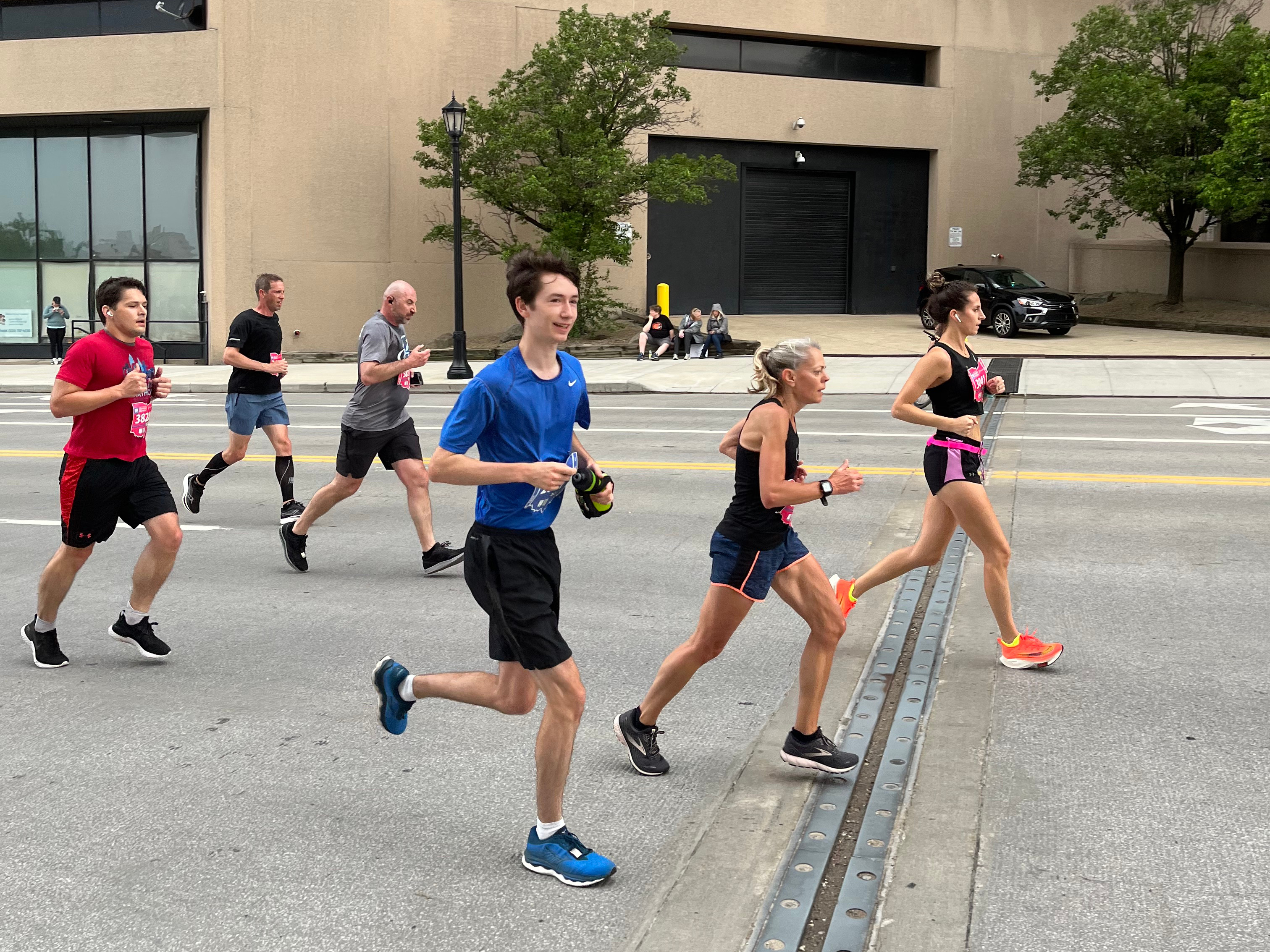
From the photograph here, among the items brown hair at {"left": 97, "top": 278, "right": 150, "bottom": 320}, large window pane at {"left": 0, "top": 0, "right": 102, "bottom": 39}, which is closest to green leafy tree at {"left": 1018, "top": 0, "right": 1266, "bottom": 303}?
large window pane at {"left": 0, "top": 0, "right": 102, "bottom": 39}

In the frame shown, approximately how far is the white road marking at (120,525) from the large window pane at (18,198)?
25.2 metres

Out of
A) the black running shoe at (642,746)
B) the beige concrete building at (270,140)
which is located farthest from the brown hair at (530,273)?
the beige concrete building at (270,140)

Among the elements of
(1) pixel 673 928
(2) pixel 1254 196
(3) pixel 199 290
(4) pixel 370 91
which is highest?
(4) pixel 370 91

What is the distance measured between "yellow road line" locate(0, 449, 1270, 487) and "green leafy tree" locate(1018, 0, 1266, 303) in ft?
68.5

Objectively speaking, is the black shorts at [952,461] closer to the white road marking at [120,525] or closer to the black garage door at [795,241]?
the white road marking at [120,525]

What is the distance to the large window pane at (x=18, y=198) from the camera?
32.7 meters

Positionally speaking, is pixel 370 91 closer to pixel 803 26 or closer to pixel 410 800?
pixel 803 26

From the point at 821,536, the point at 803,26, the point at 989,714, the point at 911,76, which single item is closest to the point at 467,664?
the point at 989,714

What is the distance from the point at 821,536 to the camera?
31.8ft

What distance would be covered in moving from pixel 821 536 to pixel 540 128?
21.2 metres

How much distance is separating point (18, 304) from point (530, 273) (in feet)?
108

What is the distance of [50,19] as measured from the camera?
3209cm

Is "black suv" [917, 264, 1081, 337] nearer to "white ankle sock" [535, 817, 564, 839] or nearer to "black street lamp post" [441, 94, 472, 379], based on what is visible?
"black street lamp post" [441, 94, 472, 379]

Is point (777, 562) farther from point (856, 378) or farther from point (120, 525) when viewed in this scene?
→ point (856, 378)
